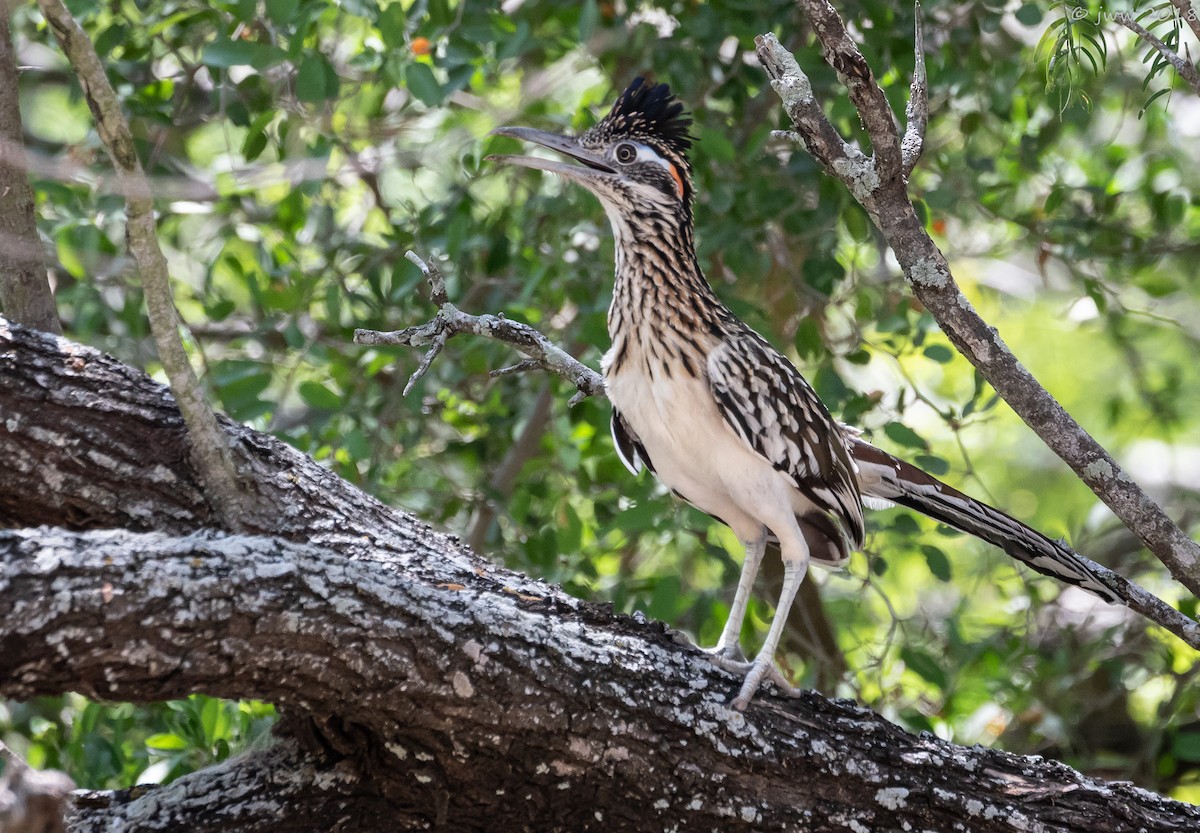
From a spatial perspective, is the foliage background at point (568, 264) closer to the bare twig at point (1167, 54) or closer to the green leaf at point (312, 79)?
the green leaf at point (312, 79)

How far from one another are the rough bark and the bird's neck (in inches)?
65.3

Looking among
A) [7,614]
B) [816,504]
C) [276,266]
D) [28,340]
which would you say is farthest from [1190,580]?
[276,266]

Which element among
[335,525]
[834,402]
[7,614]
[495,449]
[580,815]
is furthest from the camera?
[495,449]

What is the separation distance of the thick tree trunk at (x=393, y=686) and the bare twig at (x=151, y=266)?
8cm

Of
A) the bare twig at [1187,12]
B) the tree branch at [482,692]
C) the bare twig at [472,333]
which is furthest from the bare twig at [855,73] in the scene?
the tree branch at [482,692]

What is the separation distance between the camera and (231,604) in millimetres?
2479

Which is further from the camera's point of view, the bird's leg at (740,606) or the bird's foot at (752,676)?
the bird's leg at (740,606)

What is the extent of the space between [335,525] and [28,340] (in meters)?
0.90

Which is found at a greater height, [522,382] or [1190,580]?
[522,382]

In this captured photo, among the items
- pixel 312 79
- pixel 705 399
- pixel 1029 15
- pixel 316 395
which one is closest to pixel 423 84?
pixel 312 79

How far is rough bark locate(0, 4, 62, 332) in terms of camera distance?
3.39m

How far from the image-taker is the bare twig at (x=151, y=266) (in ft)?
8.02

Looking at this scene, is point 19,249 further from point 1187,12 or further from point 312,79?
point 1187,12

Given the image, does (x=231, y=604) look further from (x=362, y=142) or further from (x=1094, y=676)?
(x=1094, y=676)
